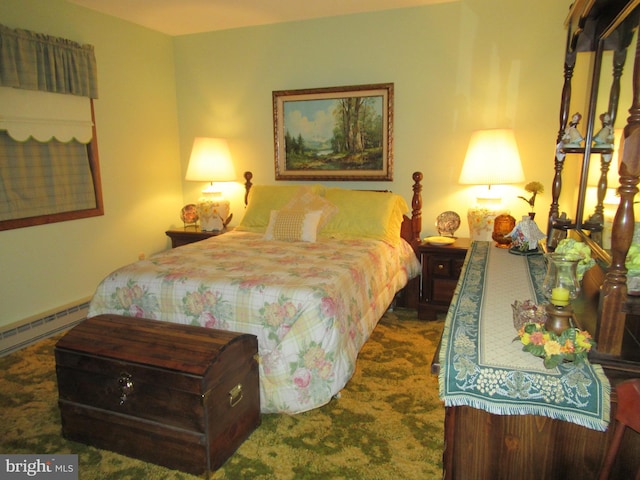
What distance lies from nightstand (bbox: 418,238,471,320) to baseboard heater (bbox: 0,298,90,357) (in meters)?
2.76

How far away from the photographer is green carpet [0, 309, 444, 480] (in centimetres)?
192

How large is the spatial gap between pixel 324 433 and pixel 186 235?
2.62 meters

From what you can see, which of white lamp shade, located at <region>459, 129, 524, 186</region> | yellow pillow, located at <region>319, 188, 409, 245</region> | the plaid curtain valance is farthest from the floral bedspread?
the plaid curtain valance

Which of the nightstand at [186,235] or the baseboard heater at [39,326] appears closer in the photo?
the baseboard heater at [39,326]

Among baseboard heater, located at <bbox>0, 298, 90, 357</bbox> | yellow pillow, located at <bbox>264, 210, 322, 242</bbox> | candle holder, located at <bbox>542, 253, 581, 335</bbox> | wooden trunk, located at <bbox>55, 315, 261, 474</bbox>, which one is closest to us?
candle holder, located at <bbox>542, 253, 581, 335</bbox>

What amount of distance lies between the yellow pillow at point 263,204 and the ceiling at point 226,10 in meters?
1.46

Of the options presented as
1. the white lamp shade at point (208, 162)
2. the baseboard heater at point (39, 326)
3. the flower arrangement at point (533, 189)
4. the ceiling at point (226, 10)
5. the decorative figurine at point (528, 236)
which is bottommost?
the baseboard heater at point (39, 326)

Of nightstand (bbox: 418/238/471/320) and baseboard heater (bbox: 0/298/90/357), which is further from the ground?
nightstand (bbox: 418/238/471/320)

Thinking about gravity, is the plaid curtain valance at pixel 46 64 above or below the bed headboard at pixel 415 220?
above

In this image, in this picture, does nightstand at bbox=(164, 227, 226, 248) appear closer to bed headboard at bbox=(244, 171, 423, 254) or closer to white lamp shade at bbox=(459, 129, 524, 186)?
bed headboard at bbox=(244, 171, 423, 254)

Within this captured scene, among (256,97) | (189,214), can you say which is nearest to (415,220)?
(256,97)

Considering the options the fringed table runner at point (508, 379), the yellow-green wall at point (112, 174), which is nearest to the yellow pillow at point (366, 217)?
the yellow-green wall at point (112, 174)

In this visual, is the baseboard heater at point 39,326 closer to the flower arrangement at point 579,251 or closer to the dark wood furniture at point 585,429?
the dark wood furniture at point 585,429

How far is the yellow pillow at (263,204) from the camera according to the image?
3.80 meters
